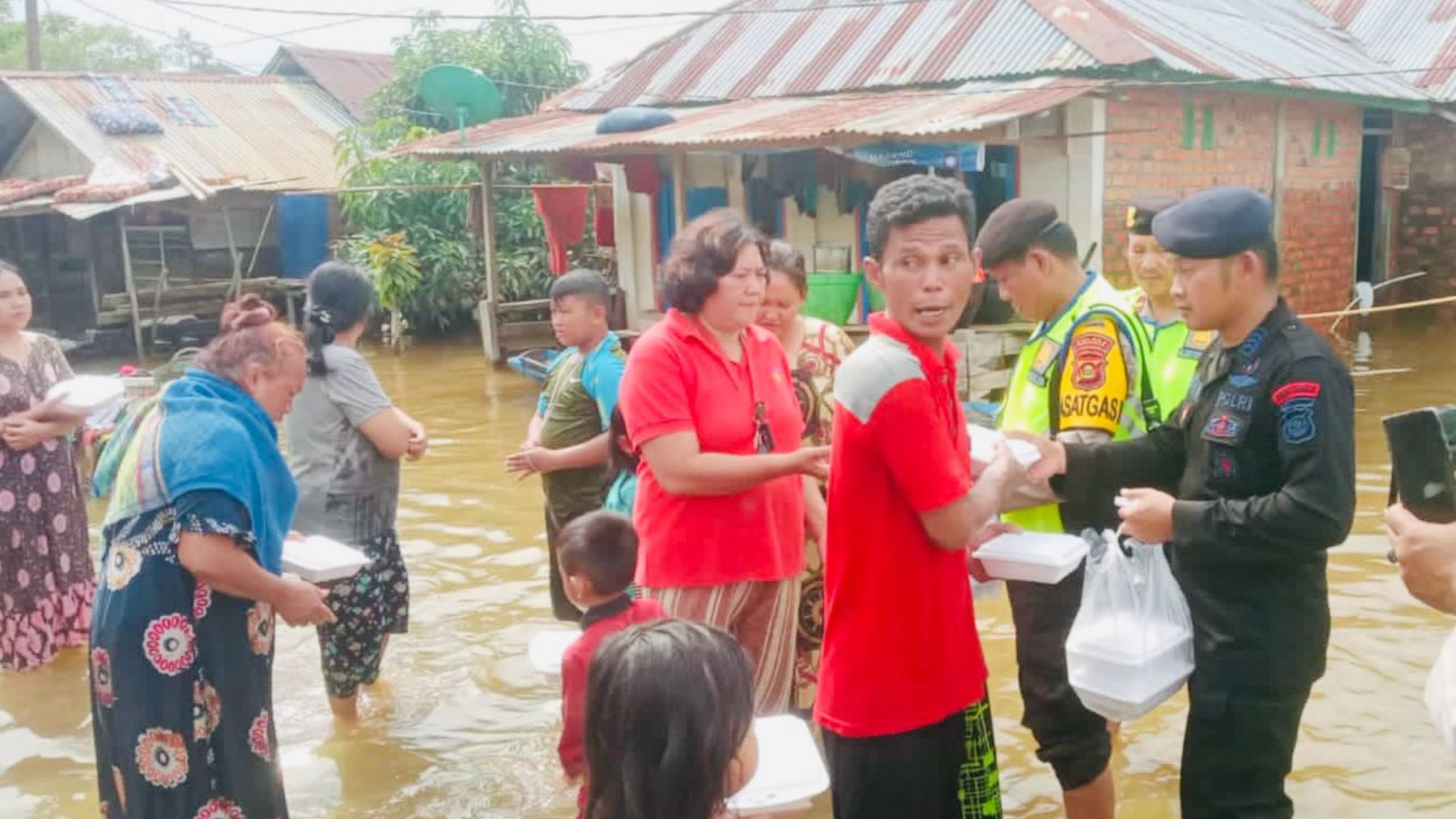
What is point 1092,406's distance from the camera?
3.10 m

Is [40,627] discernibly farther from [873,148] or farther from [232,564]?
[873,148]

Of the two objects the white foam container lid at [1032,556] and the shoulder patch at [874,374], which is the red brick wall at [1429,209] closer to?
the white foam container lid at [1032,556]

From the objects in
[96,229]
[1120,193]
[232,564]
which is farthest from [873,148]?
[96,229]

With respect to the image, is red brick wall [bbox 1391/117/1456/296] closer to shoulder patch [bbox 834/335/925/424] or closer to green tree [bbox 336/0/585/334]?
green tree [bbox 336/0/585/334]

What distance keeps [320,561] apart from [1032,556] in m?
1.80

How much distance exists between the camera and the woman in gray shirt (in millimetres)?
4176

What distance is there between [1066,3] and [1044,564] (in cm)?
1013

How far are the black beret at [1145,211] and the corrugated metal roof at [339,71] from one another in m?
19.2

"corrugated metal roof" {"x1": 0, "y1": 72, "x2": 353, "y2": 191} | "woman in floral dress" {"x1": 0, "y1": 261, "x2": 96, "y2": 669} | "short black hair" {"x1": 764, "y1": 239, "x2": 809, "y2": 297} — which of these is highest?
"corrugated metal roof" {"x1": 0, "y1": 72, "x2": 353, "y2": 191}

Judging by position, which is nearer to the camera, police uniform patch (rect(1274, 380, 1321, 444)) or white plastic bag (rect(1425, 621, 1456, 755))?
white plastic bag (rect(1425, 621, 1456, 755))

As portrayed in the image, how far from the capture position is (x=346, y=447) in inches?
167

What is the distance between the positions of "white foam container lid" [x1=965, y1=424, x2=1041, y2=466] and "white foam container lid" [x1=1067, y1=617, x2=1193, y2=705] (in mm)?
400

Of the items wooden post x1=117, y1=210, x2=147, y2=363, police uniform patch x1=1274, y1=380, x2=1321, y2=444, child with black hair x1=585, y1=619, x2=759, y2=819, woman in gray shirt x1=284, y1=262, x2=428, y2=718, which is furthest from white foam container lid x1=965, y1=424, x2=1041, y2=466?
wooden post x1=117, y1=210, x2=147, y2=363

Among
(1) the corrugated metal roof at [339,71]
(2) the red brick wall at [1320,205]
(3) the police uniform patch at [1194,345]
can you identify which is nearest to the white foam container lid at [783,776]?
(3) the police uniform patch at [1194,345]
